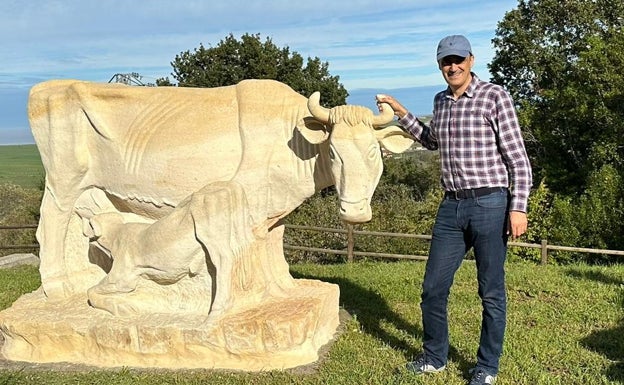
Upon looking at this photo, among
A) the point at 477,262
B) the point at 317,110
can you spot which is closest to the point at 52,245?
the point at 317,110

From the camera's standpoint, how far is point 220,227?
422cm

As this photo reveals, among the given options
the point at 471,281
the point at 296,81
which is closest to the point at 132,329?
the point at 471,281

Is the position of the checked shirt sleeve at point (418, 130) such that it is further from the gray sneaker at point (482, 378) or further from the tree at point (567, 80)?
the tree at point (567, 80)

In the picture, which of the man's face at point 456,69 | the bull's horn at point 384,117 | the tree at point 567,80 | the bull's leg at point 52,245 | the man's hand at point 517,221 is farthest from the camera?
the tree at point 567,80

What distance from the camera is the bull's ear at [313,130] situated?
13.3 ft

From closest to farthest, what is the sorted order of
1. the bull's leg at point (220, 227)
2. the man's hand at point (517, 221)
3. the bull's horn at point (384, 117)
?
the man's hand at point (517, 221), the bull's horn at point (384, 117), the bull's leg at point (220, 227)

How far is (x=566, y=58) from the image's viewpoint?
20.9m

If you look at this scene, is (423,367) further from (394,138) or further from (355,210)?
(394,138)

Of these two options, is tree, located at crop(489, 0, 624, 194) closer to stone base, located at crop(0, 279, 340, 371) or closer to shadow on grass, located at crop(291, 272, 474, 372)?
shadow on grass, located at crop(291, 272, 474, 372)

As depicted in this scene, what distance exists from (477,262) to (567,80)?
18.1 meters

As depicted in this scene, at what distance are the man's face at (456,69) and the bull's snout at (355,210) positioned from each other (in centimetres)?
91

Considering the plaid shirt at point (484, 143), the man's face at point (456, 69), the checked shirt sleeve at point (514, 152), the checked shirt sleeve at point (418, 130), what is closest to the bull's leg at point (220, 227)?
the checked shirt sleeve at point (418, 130)

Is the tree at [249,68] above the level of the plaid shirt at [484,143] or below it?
above

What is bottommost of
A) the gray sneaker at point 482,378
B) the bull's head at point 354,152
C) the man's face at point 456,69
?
the gray sneaker at point 482,378
